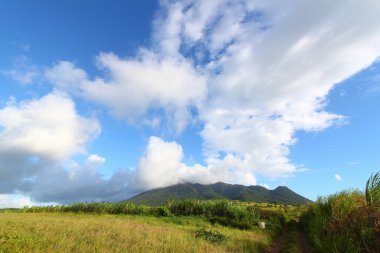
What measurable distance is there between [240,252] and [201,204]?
36.7m

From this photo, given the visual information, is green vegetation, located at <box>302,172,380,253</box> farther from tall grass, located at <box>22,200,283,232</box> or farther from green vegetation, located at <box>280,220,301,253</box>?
tall grass, located at <box>22,200,283,232</box>

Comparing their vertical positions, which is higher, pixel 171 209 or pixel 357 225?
pixel 171 209

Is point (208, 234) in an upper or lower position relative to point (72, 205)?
lower

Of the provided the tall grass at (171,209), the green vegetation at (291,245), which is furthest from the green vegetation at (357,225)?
the tall grass at (171,209)

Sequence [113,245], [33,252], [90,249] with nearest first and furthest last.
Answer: [33,252] → [90,249] → [113,245]

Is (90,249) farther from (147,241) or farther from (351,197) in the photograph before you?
(351,197)

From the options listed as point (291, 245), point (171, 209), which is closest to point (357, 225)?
point (291, 245)

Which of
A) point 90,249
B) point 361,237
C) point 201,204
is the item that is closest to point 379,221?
point 361,237

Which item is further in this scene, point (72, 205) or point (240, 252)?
point (72, 205)

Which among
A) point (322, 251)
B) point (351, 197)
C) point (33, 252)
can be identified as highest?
point (351, 197)

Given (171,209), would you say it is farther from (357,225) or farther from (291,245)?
(357,225)

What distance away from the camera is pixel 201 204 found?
53.8m

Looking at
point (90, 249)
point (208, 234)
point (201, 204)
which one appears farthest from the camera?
point (201, 204)

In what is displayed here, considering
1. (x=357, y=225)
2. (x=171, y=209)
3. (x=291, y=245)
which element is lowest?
(x=291, y=245)
